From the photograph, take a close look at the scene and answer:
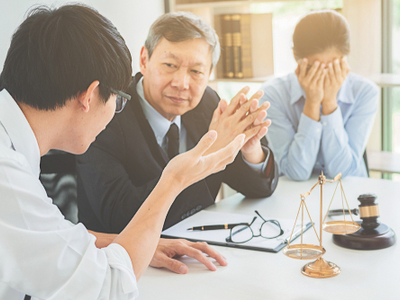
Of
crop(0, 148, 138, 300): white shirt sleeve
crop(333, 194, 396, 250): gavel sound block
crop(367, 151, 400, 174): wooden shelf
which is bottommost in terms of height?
crop(367, 151, 400, 174): wooden shelf

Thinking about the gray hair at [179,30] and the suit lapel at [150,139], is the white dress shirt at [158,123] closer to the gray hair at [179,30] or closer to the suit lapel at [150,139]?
the suit lapel at [150,139]

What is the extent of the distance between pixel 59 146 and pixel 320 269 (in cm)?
67

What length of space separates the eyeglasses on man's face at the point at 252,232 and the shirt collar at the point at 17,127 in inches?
24.7

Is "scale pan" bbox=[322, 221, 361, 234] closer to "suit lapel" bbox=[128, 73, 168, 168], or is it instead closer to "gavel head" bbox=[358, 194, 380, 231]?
"gavel head" bbox=[358, 194, 380, 231]

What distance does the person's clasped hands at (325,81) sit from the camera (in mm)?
2043

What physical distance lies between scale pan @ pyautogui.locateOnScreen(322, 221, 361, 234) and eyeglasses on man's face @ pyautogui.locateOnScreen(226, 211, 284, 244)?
0.48 feet

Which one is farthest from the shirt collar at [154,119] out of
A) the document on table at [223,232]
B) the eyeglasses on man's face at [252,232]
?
the eyeglasses on man's face at [252,232]

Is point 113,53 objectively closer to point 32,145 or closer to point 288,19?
point 32,145

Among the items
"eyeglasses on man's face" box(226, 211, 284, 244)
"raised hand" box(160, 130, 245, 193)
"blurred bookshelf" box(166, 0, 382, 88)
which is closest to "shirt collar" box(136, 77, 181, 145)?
"eyeglasses on man's face" box(226, 211, 284, 244)

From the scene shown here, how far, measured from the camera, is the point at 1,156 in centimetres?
74

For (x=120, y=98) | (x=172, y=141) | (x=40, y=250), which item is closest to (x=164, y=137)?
Result: (x=172, y=141)

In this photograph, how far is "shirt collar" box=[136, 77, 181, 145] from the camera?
1.73 m

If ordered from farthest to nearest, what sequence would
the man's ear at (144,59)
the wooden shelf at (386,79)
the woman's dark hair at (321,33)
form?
the wooden shelf at (386,79) → the woman's dark hair at (321,33) → the man's ear at (144,59)

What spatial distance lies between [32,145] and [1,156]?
12cm
